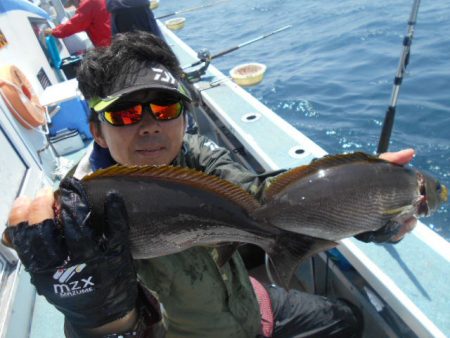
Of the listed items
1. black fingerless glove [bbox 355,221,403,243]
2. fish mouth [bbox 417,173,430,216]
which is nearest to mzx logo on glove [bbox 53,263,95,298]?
black fingerless glove [bbox 355,221,403,243]

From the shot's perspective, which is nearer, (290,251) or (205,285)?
(290,251)

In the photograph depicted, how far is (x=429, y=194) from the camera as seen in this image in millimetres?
2076

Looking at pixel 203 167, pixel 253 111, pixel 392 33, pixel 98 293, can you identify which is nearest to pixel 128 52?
pixel 203 167

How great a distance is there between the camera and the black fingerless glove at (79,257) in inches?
54.9

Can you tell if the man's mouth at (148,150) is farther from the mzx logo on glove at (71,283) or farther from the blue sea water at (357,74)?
the blue sea water at (357,74)

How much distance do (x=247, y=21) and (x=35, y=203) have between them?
18.6m

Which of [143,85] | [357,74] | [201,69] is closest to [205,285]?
[143,85]

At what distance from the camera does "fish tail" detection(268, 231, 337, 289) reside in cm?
186

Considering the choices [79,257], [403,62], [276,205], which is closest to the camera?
[79,257]

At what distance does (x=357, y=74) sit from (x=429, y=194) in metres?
8.15

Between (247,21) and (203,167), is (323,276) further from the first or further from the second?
(247,21)

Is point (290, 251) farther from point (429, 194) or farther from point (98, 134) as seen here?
point (98, 134)

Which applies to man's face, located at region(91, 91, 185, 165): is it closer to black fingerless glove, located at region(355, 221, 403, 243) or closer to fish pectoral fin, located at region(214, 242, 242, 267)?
fish pectoral fin, located at region(214, 242, 242, 267)

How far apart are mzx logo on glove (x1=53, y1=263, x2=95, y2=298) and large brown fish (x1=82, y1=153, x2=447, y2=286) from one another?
22 centimetres
